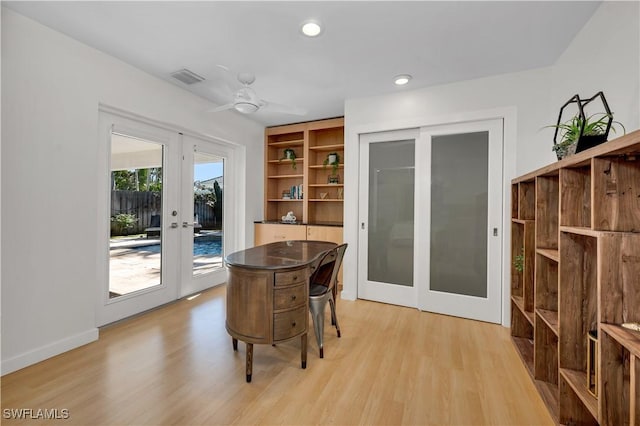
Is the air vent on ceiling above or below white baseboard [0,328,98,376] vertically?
above

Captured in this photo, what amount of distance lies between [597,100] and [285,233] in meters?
3.66

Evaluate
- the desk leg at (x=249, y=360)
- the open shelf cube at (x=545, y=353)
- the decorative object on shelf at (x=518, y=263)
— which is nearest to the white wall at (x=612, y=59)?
the decorative object on shelf at (x=518, y=263)

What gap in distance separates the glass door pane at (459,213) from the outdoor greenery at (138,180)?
3.19 meters

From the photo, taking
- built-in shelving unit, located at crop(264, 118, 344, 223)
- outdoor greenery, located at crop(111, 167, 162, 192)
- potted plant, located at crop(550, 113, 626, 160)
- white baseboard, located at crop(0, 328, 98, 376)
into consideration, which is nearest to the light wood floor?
white baseboard, located at crop(0, 328, 98, 376)

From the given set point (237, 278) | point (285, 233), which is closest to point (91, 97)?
point (237, 278)

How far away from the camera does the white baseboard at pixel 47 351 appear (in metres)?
2.03

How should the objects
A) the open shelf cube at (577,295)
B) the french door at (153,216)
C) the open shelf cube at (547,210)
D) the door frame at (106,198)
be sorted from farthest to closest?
the french door at (153,216) < the door frame at (106,198) < the open shelf cube at (547,210) < the open shelf cube at (577,295)

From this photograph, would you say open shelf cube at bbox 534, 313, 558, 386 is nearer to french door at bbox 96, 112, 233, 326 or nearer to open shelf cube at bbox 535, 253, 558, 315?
open shelf cube at bbox 535, 253, 558, 315

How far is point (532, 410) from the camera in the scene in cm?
171

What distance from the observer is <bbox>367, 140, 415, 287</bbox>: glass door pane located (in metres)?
3.45

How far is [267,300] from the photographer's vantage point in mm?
1923

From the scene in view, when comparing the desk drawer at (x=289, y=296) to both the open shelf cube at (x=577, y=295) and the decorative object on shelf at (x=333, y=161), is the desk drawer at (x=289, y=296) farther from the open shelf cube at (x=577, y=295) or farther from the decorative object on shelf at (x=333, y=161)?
the decorative object on shelf at (x=333, y=161)

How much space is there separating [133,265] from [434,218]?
340 centimetres

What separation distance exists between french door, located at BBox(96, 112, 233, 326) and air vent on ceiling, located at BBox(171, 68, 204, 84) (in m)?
0.63
